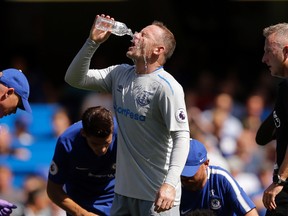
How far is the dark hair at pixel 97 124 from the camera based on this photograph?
6.48 metres

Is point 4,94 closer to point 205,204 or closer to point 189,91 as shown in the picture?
point 205,204

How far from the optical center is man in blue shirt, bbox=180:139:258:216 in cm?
649

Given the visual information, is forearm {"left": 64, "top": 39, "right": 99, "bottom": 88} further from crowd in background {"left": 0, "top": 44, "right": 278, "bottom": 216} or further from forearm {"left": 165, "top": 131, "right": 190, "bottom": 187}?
crowd in background {"left": 0, "top": 44, "right": 278, "bottom": 216}

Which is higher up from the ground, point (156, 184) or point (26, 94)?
point (26, 94)

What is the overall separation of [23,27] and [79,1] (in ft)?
3.39

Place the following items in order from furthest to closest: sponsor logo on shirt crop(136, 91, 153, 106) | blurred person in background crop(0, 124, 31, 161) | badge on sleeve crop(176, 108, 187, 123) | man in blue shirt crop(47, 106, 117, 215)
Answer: blurred person in background crop(0, 124, 31, 161) → man in blue shirt crop(47, 106, 117, 215) → sponsor logo on shirt crop(136, 91, 153, 106) → badge on sleeve crop(176, 108, 187, 123)

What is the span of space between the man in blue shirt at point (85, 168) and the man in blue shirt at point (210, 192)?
60 cm

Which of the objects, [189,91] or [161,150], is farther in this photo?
[189,91]

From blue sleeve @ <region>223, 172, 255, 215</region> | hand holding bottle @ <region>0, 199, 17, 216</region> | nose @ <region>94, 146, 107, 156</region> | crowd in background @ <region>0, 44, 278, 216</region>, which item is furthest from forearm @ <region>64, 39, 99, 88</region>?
crowd in background @ <region>0, 44, 278, 216</region>

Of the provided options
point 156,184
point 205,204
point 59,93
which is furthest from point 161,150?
point 59,93

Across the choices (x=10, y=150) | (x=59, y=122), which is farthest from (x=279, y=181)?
(x=10, y=150)

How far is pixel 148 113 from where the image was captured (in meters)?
5.89

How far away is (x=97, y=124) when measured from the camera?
6477mm

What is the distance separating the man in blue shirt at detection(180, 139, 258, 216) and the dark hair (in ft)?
1.99
